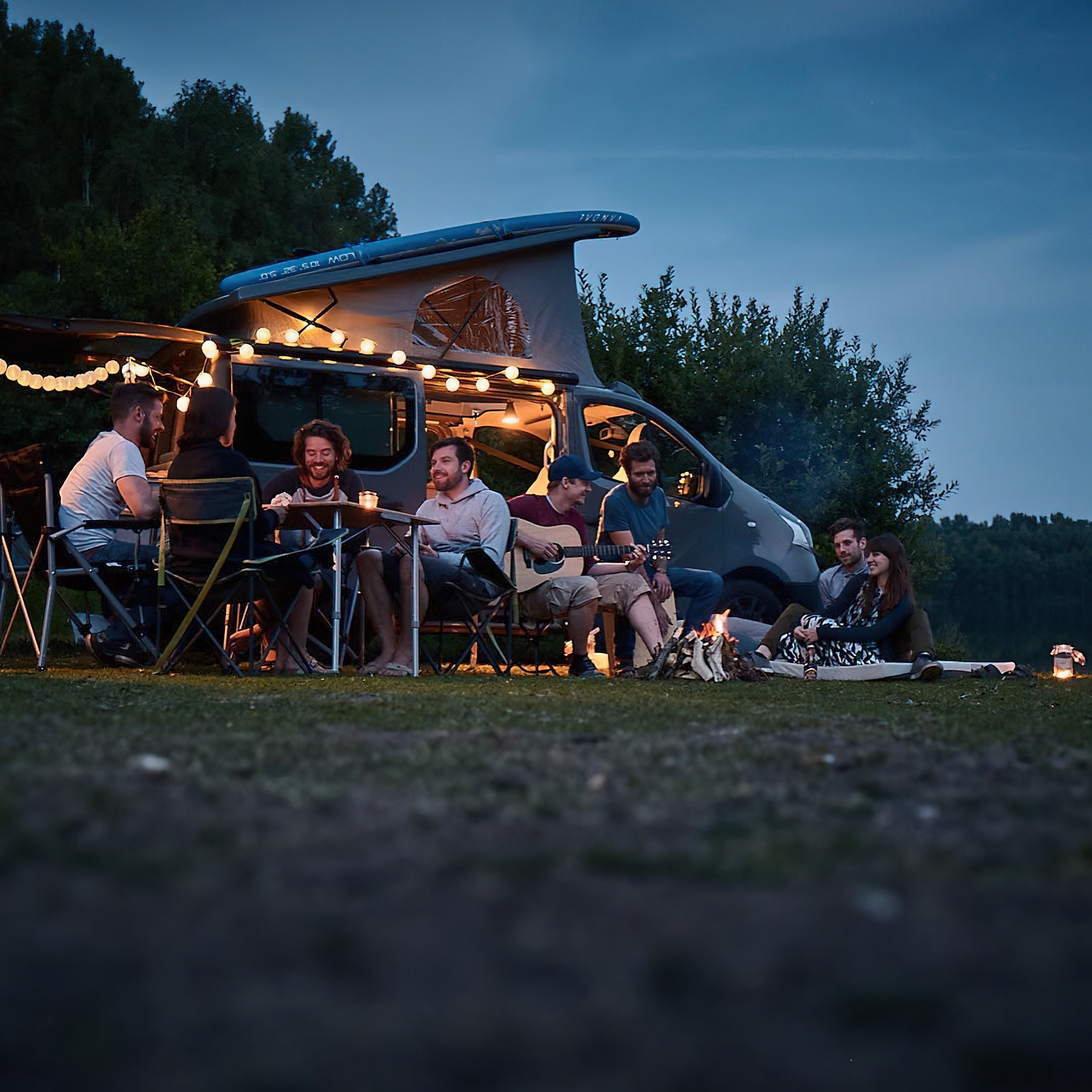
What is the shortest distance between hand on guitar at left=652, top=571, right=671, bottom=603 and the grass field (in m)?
4.85

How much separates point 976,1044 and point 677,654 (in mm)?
5407

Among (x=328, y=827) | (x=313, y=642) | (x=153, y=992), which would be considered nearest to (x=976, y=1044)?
(x=153, y=992)

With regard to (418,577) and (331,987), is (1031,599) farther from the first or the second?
(331,987)

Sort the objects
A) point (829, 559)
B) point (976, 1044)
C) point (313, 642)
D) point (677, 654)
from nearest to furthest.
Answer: point (976, 1044) → point (677, 654) → point (313, 642) → point (829, 559)

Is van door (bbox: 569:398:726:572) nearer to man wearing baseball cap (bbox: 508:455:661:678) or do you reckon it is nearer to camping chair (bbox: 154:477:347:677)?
man wearing baseball cap (bbox: 508:455:661:678)

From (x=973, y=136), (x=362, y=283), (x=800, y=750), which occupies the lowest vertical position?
(x=800, y=750)

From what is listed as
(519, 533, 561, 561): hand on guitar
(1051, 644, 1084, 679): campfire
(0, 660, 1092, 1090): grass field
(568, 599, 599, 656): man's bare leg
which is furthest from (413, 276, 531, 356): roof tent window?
(0, 660, 1092, 1090): grass field

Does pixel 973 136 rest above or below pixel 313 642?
above

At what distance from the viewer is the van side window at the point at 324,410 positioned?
738 centimetres

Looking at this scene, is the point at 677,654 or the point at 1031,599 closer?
the point at 677,654

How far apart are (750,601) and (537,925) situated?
27.1ft

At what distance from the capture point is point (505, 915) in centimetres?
103

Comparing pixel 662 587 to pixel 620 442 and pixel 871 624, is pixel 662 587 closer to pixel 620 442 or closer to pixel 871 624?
pixel 871 624

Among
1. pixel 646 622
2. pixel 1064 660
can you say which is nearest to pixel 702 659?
pixel 646 622
